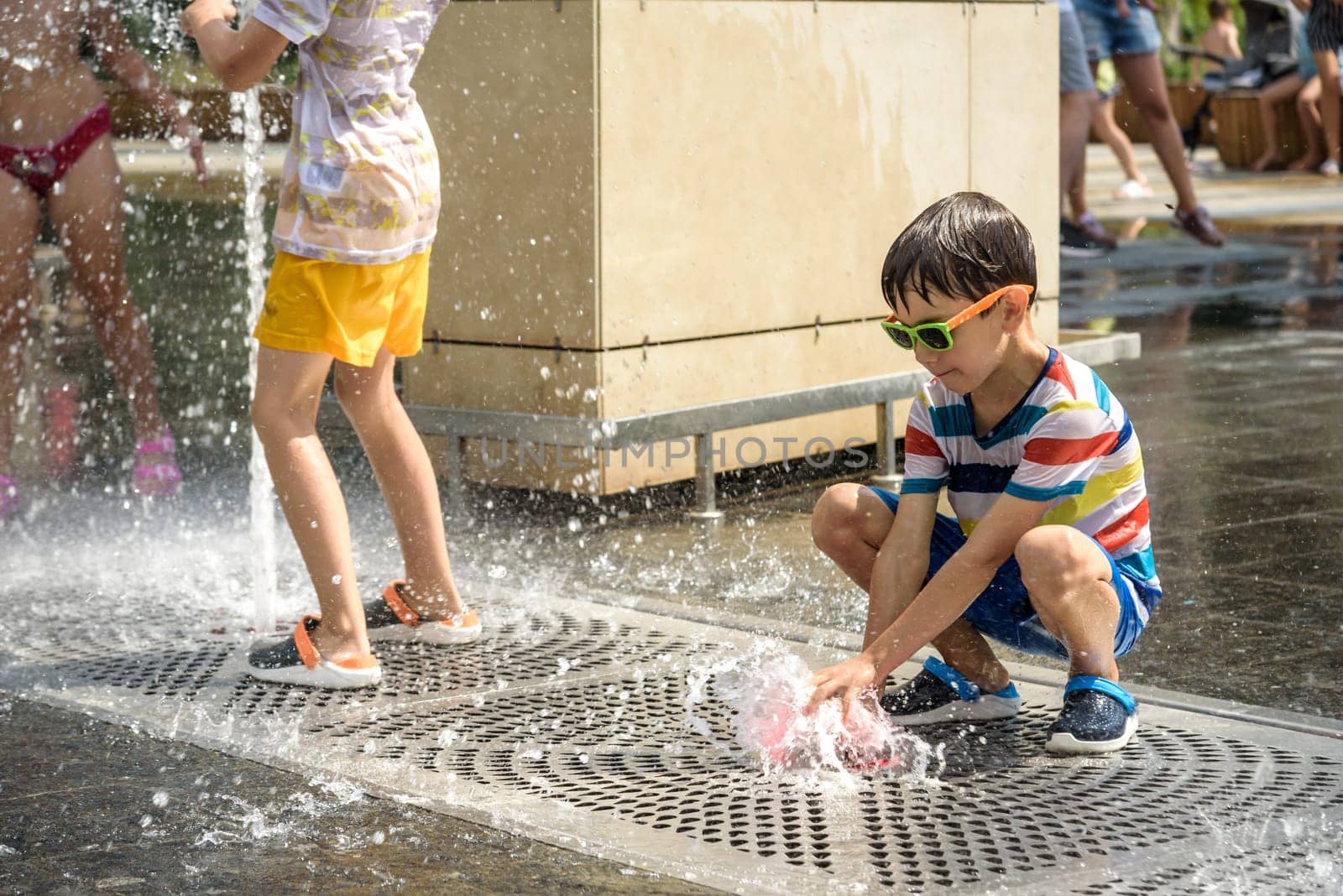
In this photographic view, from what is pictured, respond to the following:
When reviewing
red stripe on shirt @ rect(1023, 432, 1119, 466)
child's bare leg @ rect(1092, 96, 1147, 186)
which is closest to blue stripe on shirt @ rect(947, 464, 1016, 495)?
red stripe on shirt @ rect(1023, 432, 1119, 466)

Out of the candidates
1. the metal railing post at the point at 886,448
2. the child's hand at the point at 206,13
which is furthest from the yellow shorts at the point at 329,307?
the metal railing post at the point at 886,448

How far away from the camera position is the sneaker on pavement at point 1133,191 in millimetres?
17141

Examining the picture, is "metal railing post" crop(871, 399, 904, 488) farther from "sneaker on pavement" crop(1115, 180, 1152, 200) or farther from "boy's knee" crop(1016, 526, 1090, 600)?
"sneaker on pavement" crop(1115, 180, 1152, 200)

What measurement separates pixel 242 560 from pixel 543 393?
1024mm

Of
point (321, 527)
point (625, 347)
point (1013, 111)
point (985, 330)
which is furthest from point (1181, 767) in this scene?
point (1013, 111)

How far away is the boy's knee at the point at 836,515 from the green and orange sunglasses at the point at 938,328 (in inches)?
15.0

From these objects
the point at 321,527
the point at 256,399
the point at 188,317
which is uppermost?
the point at 256,399

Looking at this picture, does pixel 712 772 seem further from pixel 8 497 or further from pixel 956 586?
pixel 8 497

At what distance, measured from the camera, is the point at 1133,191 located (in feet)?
56.5

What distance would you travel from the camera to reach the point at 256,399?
3.97 meters

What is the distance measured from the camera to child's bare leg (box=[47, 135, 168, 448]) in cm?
565

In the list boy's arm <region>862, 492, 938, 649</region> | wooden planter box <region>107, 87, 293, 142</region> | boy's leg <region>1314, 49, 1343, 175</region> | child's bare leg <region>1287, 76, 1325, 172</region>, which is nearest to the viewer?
boy's arm <region>862, 492, 938, 649</region>

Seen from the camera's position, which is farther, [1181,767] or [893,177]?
[893,177]

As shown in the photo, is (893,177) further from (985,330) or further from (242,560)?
(985,330)
